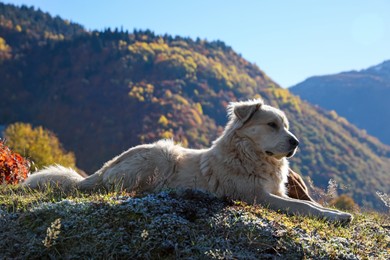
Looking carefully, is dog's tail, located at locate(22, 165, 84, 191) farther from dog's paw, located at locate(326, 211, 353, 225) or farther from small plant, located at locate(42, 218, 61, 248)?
dog's paw, located at locate(326, 211, 353, 225)

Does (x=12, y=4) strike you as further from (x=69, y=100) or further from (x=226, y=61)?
(x=226, y=61)

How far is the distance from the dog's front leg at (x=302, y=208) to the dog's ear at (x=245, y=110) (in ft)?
4.76

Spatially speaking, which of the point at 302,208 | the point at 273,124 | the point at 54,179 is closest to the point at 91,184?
the point at 54,179

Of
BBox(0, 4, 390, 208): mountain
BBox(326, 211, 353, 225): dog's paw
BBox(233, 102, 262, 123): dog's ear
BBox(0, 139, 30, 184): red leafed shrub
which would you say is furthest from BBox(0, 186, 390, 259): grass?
BBox(0, 4, 390, 208): mountain

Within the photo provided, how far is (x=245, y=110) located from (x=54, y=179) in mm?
3503

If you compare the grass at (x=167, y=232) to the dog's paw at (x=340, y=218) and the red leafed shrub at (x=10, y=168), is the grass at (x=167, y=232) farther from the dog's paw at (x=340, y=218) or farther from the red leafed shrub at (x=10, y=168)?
the red leafed shrub at (x=10, y=168)

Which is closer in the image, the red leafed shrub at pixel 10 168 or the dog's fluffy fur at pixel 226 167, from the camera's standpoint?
the dog's fluffy fur at pixel 226 167

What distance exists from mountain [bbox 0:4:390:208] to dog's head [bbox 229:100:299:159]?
96356 mm

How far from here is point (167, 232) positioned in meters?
5.01

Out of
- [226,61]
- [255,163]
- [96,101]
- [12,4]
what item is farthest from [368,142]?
[255,163]

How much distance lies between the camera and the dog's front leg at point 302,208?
6.45 metres

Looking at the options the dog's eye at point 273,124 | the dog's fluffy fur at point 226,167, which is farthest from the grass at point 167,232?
the dog's eye at point 273,124

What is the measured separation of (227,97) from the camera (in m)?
150

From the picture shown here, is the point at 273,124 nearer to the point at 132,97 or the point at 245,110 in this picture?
the point at 245,110
